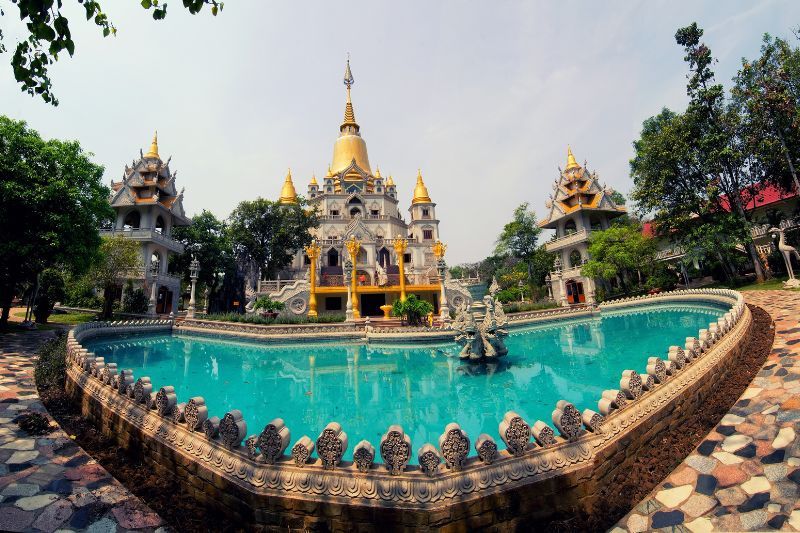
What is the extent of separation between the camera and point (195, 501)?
11.6ft

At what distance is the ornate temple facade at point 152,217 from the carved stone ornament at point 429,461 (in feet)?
95.5

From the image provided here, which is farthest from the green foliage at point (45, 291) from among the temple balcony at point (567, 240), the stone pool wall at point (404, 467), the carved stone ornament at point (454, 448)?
the temple balcony at point (567, 240)

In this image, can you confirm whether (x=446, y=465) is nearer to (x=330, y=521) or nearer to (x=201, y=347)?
(x=330, y=521)

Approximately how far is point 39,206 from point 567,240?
34.7 meters

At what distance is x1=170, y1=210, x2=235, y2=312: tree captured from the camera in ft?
112

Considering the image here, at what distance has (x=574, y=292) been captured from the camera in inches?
1299

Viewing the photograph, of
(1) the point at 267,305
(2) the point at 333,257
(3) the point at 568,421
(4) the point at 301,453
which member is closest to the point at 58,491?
(4) the point at 301,453

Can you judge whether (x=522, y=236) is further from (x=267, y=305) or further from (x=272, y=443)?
(x=272, y=443)

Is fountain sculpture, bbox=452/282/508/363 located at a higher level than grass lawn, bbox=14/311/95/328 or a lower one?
lower

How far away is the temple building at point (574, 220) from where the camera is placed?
105 ft

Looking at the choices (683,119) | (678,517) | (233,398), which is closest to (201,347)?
(233,398)

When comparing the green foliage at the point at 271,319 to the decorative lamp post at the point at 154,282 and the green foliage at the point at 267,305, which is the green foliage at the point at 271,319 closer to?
the green foliage at the point at 267,305

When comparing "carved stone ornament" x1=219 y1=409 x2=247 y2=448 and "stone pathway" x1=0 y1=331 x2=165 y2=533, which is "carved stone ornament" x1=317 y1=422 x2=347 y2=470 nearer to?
"carved stone ornament" x1=219 y1=409 x2=247 y2=448

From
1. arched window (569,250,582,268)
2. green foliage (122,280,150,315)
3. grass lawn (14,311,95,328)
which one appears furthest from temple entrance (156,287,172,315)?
arched window (569,250,582,268)
